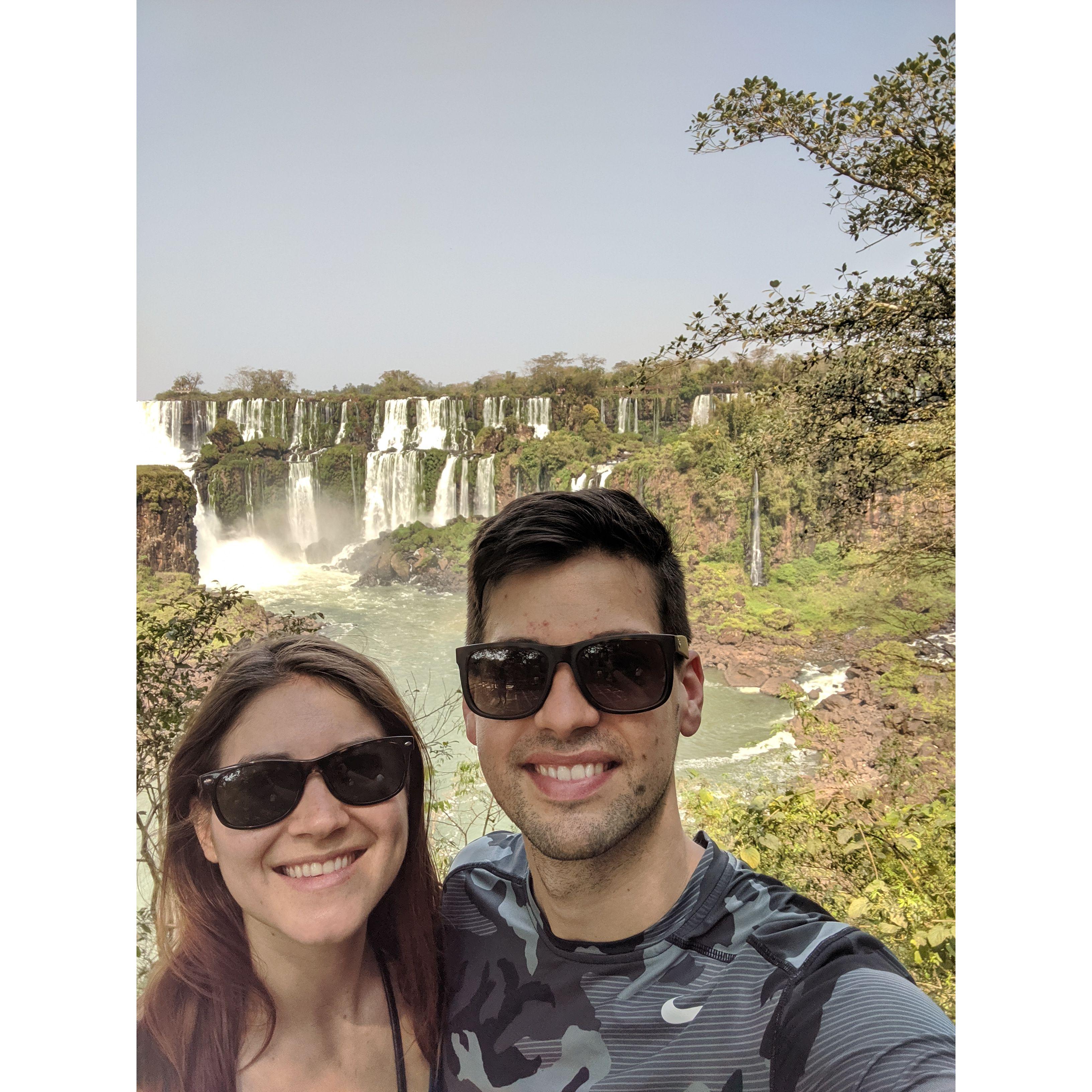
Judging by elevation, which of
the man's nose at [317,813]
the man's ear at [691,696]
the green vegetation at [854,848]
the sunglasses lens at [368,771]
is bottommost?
the green vegetation at [854,848]

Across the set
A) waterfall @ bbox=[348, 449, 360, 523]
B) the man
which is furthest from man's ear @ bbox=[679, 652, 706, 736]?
waterfall @ bbox=[348, 449, 360, 523]

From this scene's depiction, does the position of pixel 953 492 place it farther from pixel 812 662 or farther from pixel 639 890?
pixel 639 890

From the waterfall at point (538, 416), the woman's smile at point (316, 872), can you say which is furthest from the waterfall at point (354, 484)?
the woman's smile at point (316, 872)

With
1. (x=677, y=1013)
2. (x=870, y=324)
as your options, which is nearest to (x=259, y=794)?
(x=677, y=1013)

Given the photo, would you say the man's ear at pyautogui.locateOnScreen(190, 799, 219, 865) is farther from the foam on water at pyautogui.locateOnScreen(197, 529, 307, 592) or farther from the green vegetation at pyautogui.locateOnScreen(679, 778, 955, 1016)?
the green vegetation at pyautogui.locateOnScreen(679, 778, 955, 1016)

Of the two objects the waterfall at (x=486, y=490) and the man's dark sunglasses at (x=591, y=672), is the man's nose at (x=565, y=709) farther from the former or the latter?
the waterfall at (x=486, y=490)

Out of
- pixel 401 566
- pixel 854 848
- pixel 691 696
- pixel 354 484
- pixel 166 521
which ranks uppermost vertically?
pixel 354 484

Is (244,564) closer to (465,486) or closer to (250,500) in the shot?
(250,500)
